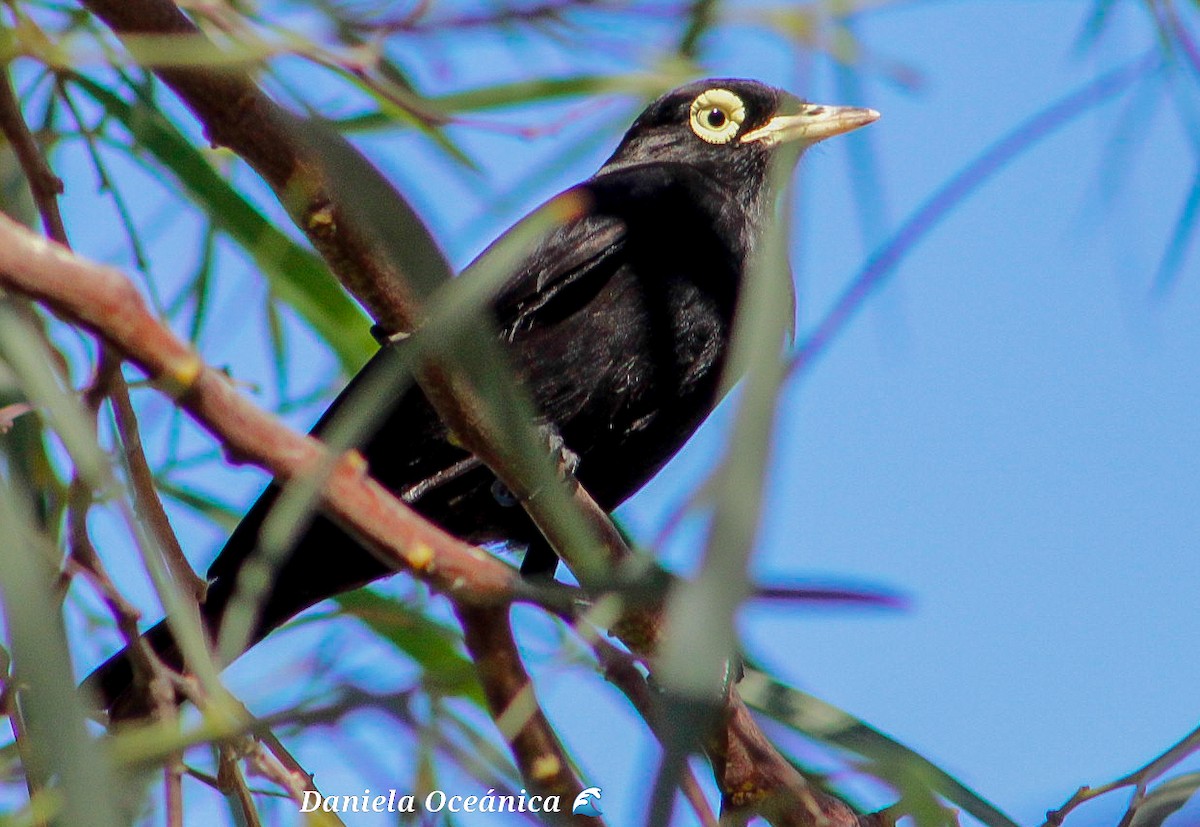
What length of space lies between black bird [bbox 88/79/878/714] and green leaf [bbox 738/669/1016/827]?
3.37 feet

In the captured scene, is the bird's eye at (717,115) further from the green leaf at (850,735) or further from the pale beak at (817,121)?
the green leaf at (850,735)

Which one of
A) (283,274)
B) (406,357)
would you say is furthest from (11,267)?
(283,274)

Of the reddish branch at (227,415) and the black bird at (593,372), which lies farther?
the black bird at (593,372)

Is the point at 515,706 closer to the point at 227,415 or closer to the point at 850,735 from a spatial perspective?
the point at 850,735

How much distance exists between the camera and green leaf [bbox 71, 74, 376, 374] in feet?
8.01

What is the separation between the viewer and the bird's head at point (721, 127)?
14.3 feet

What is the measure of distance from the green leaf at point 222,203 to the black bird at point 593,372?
645 mm

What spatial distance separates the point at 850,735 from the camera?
90.7 inches

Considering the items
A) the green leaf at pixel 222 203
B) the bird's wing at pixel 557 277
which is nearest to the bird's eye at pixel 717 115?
the bird's wing at pixel 557 277

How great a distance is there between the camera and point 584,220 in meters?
3.82

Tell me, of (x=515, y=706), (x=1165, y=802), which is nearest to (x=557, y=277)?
(x=515, y=706)

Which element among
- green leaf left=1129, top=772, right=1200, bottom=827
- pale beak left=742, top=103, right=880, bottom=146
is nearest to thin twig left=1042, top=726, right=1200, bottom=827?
green leaf left=1129, top=772, right=1200, bottom=827

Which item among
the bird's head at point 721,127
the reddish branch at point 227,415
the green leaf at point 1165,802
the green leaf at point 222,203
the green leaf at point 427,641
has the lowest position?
the reddish branch at point 227,415

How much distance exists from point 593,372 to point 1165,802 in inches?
71.4
